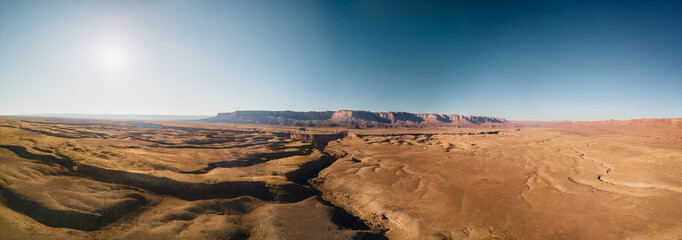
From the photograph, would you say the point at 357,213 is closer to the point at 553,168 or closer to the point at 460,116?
the point at 553,168

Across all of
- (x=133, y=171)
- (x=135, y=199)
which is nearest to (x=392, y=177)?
(x=135, y=199)

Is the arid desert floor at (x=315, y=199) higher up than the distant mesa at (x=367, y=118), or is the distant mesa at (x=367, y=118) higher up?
the distant mesa at (x=367, y=118)

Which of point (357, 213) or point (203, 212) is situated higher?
point (203, 212)

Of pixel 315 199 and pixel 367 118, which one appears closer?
pixel 315 199

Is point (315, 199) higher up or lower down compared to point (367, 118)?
lower down

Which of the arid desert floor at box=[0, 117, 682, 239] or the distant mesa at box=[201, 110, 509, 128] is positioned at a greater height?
the distant mesa at box=[201, 110, 509, 128]

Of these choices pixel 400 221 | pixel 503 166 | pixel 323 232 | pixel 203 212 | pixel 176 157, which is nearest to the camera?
pixel 323 232

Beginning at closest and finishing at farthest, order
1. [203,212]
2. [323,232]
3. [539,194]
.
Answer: [323,232], [203,212], [539,194]

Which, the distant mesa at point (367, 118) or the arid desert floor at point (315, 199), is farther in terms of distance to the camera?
the distant mesa at point (367, 118)

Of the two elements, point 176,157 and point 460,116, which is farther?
point 460,116

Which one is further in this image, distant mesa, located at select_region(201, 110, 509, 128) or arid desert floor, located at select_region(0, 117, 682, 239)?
distant mesa, located at select_region(201, 110, 509, 128)

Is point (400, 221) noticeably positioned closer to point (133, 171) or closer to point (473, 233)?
point (473, 233)
